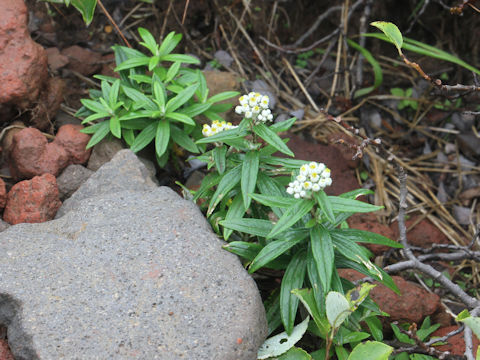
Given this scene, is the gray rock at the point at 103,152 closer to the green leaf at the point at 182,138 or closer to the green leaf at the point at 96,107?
the green leaf at the point at 96,107

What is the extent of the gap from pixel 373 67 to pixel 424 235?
1568mm

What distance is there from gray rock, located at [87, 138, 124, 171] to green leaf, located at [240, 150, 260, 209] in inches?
47.9

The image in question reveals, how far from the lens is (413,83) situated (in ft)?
15.5

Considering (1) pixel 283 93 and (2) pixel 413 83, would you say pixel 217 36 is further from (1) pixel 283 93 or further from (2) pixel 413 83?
(2) pixel 413 83

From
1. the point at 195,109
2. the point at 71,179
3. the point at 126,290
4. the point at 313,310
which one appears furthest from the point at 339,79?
the point at 126,290

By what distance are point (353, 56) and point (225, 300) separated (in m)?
3.08

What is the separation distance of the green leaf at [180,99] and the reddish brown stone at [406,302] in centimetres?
165

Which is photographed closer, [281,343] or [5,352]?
[5,352]

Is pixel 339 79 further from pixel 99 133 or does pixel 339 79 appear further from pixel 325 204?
pixel 325 204

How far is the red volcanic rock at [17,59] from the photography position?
339 centimetres

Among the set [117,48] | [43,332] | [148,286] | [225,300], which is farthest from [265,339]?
[117,48]

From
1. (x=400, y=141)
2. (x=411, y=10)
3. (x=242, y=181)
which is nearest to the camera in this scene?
(x=242, y=181)

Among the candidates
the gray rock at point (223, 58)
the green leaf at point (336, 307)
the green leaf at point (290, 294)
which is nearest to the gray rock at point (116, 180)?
the green leaf at point (290, 294)

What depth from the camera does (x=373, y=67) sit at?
4.52 meters
